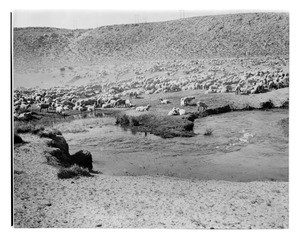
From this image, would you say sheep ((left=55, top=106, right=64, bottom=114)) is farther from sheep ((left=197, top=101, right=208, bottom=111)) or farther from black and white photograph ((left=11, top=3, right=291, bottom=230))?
sheep ((left=197, top=101, right=208, bottom=111))

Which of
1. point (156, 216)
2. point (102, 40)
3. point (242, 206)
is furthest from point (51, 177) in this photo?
point (242, 206)

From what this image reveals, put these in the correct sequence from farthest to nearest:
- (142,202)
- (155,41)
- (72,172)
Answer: (155,41)
(72,172)
(142,202)

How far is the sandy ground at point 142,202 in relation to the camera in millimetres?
6699

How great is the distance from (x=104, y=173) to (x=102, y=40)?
8.75 ft

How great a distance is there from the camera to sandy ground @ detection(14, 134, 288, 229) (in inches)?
264

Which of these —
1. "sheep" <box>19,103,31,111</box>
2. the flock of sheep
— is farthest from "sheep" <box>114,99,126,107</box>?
"sheep" <box>19,103,31,111</box>

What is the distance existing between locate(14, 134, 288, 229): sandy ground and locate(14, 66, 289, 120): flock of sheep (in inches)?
50.6

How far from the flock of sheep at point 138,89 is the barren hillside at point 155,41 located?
0.46 metres

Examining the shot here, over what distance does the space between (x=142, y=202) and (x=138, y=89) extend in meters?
2.21

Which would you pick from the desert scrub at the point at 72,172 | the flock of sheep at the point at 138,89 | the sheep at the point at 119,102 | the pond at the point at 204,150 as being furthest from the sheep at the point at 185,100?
the desert scrub at the point at 72,172

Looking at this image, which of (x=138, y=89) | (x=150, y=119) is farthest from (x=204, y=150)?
(x=138, y=89)

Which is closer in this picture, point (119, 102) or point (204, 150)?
point (204, 150)

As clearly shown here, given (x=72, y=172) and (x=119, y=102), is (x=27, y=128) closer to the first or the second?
(x=72, y=172)

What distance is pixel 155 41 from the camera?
771cm
